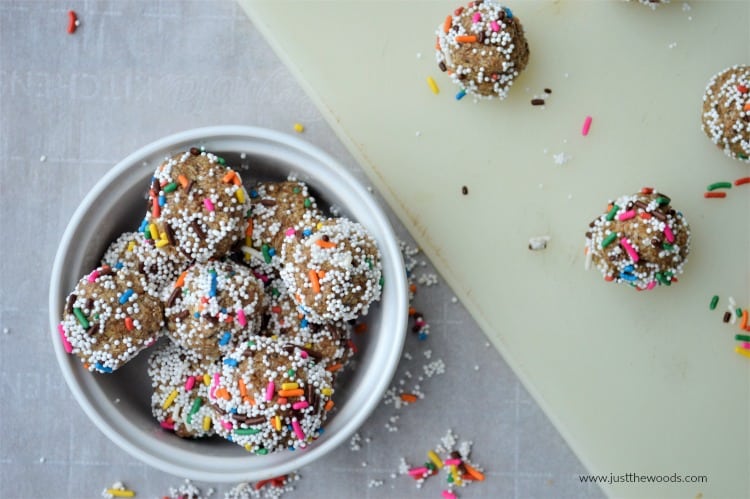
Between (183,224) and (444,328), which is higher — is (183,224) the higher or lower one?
the higher one

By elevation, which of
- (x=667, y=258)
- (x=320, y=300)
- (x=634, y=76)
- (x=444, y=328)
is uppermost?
(x=634, y=76)

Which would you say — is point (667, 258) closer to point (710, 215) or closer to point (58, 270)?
point (710, 215)

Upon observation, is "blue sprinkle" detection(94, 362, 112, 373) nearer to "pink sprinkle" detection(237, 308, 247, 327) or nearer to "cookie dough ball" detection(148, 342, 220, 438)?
"cookie dough ball" detection(148, 342, 220, 438)

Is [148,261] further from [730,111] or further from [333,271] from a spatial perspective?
[730,111]

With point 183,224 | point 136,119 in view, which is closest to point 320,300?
point 183,224

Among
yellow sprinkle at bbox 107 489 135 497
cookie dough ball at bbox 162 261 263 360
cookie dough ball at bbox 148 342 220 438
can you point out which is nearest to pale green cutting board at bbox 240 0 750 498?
cookie dough ball at bbox 162 261 263 360
